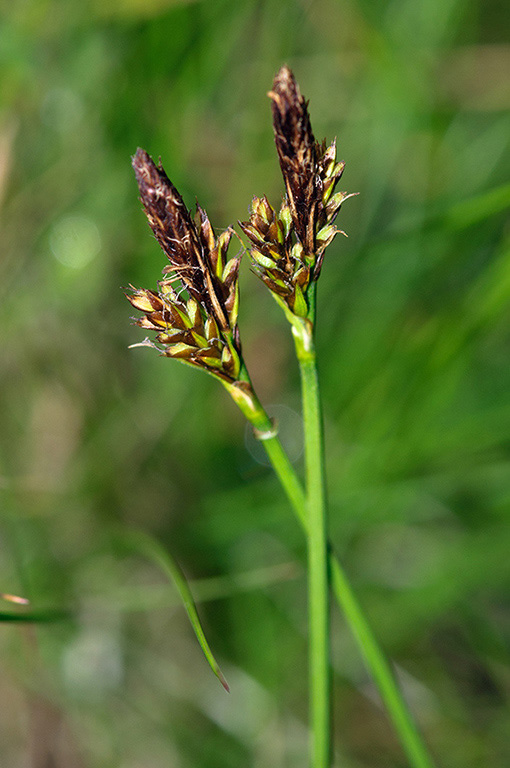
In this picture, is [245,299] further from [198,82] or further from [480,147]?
[480,147]

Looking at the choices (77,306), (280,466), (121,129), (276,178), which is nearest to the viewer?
(280,466)

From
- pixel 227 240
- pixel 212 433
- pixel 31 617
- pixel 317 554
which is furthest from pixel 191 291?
pixel 212 433

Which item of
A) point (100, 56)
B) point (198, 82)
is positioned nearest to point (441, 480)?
point (198, 82)

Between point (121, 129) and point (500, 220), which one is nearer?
point (121, 129)

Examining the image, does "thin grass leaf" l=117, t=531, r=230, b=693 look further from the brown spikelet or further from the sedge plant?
the brown spikelet

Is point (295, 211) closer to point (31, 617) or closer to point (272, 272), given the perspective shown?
point (272, 272)

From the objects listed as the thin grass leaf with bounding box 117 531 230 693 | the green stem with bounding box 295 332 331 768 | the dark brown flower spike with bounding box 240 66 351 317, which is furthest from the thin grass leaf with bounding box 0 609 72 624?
the dark brown flower spike with bounding box 240 66 351 317

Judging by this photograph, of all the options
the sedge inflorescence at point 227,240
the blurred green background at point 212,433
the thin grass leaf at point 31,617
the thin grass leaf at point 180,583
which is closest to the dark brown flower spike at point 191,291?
the sedge inflorescence at point 227,240
